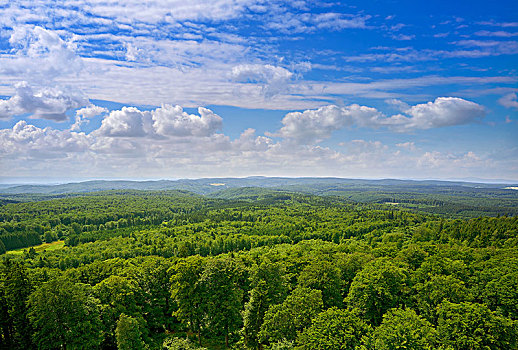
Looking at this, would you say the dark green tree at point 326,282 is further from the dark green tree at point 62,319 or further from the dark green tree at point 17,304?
the dark green tree at point 17,304

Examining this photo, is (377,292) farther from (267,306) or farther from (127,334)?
(127,334)

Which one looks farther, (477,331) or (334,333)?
(477,331)

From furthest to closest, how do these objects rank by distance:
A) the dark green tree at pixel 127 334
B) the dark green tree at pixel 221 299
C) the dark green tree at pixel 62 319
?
the dark green tree at pixel 221 299 → the dark green tree at pixel 127 334 → the dark green tree at pixel 62 319

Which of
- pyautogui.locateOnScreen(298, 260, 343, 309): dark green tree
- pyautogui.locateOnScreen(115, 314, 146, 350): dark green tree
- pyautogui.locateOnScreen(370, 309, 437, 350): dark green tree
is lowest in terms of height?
pyautogui.locateOnScreen(115, 314, 146, 350): dark green tree

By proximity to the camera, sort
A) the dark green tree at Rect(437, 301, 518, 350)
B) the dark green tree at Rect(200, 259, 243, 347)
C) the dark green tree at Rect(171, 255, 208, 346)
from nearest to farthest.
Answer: the dark green tree at Rect(437, 301, 518, 350), the dark green tree at Rect(200, 259, 243, 347), the dark green tree at Rect(171, 255, 208, 346)

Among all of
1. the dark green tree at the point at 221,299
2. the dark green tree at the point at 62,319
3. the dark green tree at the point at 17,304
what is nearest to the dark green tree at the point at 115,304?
the dark green tree at the point at 62,319

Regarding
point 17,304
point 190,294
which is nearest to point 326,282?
point 190,294

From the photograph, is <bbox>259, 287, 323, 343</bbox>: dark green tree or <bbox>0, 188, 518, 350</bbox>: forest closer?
<bbox>0, 188, 518, 350</bbox>: forest

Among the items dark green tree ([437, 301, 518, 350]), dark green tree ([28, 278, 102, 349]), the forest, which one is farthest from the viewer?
dark green tree ([28, 278, 102, 349])

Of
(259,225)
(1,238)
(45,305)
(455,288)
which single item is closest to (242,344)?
(45,305)

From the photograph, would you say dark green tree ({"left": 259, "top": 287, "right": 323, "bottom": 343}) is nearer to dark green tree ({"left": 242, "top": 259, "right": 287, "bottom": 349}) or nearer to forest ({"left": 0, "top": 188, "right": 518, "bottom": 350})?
forest ({"left": 0, "top": 188, "right": 518, "bottom": 350})

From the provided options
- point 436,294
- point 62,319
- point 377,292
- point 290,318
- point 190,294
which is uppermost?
point 436,294

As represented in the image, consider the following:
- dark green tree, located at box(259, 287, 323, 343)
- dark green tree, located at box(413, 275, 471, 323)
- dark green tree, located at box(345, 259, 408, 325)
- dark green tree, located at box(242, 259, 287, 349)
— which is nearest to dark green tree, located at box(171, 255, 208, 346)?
dark green tree, located at box(242, 259, 287, 349)

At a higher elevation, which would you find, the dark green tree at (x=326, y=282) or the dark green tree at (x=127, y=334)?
the dark green tree at (x=326, y=282)
